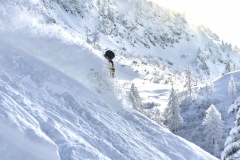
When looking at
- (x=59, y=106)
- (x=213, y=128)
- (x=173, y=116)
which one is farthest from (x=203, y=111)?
(x=59, y=106)

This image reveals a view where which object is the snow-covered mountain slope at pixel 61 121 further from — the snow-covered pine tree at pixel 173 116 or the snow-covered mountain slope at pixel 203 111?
the snow-covered mountain slope at pixel 203 111

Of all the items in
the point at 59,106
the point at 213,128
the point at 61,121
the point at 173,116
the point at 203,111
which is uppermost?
the point at 203,111

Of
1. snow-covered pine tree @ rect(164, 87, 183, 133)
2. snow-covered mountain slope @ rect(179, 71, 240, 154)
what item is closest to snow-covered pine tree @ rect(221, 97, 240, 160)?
snow-covered pine tree @ rect(164, 87, 183, 133)

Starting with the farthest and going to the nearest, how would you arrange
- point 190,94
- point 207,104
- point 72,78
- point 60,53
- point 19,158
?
point 190,94
point 207,104
point 60,53
point 72,78
point 19,158

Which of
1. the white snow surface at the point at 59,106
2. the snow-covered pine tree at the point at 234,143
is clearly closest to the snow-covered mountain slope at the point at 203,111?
the white snow surface at the point at 59,106

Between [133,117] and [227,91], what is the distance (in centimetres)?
8797

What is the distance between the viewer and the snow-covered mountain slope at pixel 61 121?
396 inches

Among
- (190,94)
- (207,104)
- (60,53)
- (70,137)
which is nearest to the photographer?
(70,137)

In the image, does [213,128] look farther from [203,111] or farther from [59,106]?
[59,106]

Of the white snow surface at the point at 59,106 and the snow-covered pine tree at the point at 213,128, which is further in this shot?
the snow-covered pine tree at the point at 213,128

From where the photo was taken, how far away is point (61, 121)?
12.2m

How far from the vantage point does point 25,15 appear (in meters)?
17.6

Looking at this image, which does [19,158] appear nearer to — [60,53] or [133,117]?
[133,117]

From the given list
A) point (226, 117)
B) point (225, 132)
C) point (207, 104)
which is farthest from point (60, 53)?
point (207, 104)
